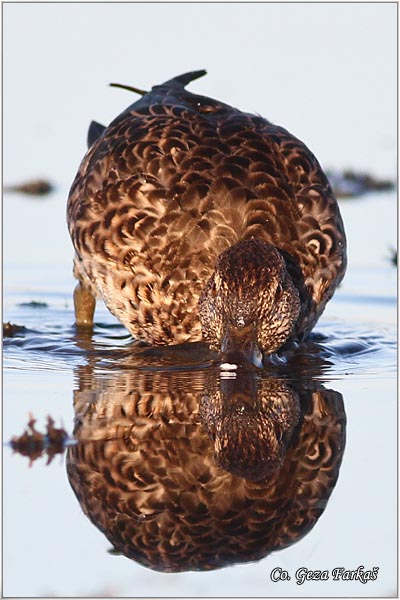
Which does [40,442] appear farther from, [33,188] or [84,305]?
[33,188]

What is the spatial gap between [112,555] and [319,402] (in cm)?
227

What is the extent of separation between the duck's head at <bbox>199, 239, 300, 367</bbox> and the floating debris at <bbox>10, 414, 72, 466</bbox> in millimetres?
1442

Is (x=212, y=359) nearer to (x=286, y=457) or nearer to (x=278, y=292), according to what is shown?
(x=278, y=292)

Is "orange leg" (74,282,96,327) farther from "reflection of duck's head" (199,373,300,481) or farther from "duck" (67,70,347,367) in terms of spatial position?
"reflection of duck's head" (199,373,300,481)

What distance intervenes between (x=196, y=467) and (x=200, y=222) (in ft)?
8.17

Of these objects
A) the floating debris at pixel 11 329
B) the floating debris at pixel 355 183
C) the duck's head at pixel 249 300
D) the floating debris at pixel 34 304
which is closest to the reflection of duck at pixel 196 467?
the duck's head at pixel 249 300

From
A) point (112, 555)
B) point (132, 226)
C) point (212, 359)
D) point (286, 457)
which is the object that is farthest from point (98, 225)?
point (112, 555)

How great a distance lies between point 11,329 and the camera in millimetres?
9633

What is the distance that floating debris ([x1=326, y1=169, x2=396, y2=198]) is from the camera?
1540 centimetres

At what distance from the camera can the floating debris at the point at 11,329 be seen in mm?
9562

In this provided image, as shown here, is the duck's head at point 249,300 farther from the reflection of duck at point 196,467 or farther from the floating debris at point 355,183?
the floating debris at point 355,183

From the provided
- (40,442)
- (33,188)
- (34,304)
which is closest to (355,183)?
(33,188)

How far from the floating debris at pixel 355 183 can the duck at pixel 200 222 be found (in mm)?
6099

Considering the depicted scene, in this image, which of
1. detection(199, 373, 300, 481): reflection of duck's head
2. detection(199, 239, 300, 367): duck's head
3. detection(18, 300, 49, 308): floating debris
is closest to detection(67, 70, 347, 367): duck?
detection(199, 239, 300, 367): duck's head
